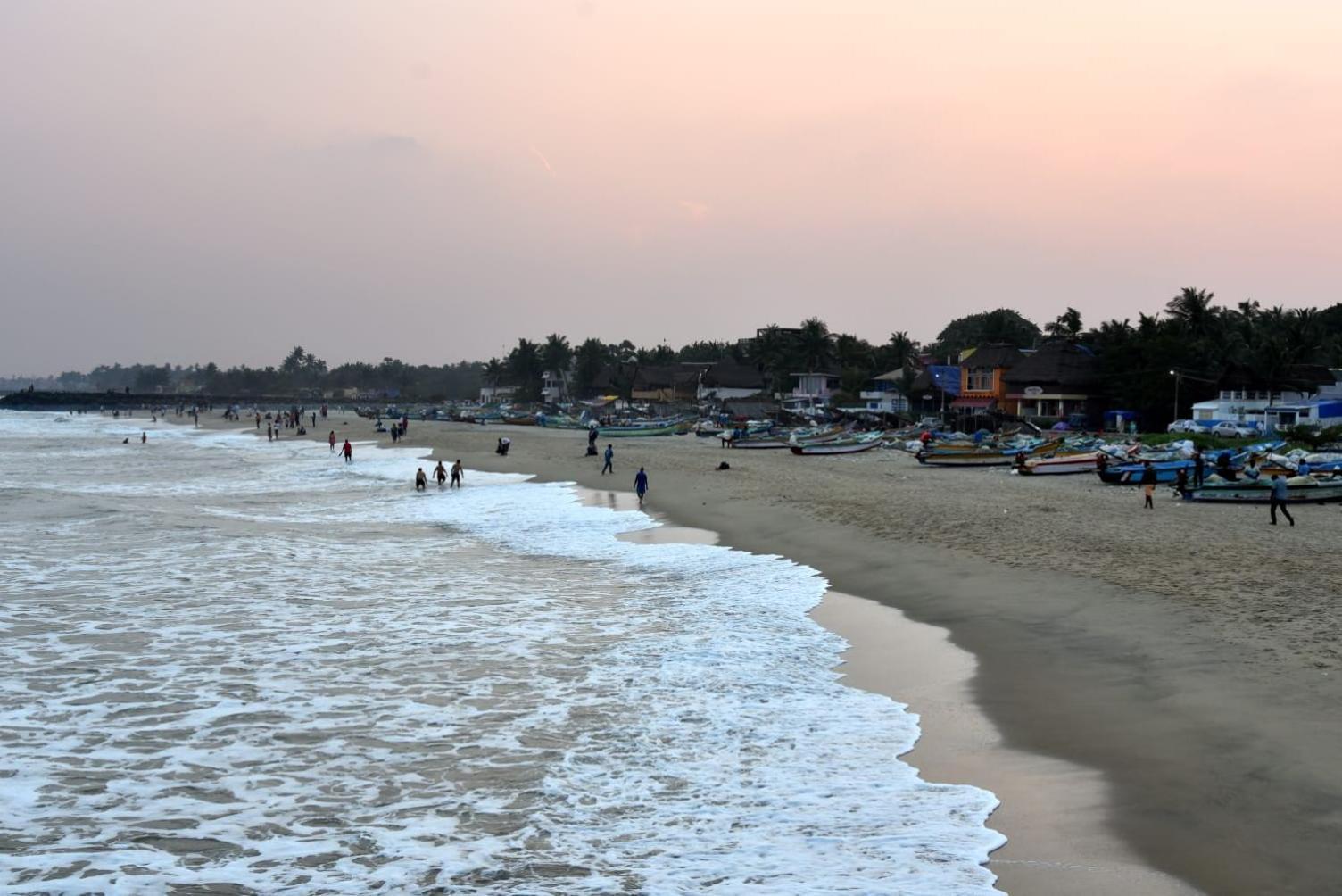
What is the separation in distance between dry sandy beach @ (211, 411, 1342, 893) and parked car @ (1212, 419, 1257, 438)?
25.7 meters

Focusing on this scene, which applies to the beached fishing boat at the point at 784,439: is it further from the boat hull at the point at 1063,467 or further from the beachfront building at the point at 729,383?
the beachfront building at the point at 729,383

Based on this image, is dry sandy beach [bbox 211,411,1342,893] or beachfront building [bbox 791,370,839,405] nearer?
dry sandy beach [bbox 211,411,1342,893]

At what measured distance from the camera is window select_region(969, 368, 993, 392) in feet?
247

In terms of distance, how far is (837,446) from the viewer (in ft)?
168

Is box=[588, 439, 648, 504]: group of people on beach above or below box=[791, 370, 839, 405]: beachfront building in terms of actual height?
below

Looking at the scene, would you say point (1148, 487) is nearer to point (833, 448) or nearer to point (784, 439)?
point (833, 448)

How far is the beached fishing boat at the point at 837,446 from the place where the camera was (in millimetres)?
50500

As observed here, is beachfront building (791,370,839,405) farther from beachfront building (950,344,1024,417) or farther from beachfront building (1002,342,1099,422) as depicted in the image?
beachfront building (1002,342,1099,422)

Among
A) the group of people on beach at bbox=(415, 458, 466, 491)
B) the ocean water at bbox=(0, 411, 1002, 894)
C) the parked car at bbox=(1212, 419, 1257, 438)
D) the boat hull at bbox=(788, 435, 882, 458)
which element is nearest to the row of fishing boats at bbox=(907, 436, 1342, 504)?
the boat hull at bbox=(788, 435, 882, 458)

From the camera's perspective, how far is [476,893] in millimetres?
6184

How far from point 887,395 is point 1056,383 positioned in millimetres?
17922

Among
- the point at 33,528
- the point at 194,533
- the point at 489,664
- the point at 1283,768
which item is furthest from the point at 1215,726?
the point at 33,528

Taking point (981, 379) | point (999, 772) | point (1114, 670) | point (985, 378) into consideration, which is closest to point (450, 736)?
point (999, 772)

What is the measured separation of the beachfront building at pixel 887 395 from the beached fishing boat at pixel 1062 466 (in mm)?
39876
